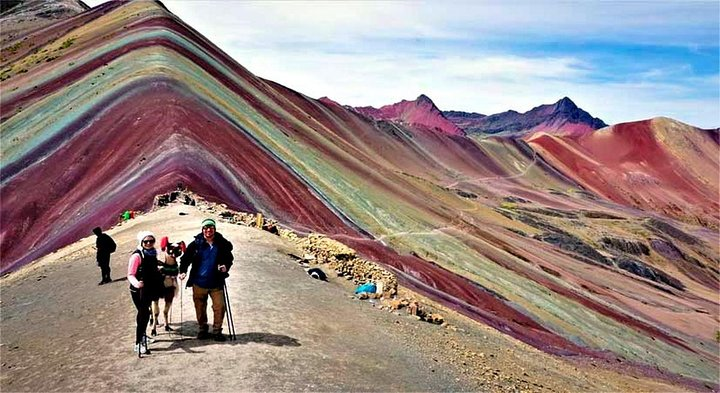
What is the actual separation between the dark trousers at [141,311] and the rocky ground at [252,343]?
462 millimetres

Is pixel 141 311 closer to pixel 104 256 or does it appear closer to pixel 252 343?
pixel 252 343

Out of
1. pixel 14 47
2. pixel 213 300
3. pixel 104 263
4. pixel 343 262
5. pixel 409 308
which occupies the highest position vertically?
pixel 14 47

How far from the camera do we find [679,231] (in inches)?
4715

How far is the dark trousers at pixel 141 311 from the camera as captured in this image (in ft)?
33.5

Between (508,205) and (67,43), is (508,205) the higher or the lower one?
the lower one

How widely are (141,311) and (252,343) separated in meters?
2.09

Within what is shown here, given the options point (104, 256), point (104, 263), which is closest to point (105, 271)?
point (104, 263)

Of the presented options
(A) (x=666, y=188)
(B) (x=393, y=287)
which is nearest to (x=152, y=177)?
(B) (x=393, y=287)

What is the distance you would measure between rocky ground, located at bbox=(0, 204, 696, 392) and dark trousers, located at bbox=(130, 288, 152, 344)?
46 centimetres

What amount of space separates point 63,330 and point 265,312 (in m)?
4.42

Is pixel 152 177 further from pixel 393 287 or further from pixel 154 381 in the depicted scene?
pixel 154 381

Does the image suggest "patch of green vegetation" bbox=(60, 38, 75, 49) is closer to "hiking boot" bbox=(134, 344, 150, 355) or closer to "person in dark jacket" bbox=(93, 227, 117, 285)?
"person in dark jacket" bbox=(93, 227, 117, 285)

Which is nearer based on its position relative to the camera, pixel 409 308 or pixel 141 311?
pixel 141 311

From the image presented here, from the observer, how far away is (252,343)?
436 inches
